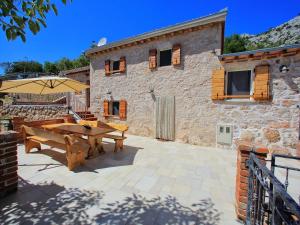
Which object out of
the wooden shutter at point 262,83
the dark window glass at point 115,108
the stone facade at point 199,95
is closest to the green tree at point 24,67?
the stone facade at point 199,95

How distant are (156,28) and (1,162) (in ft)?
25.3

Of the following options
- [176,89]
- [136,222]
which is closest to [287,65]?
[176,89]

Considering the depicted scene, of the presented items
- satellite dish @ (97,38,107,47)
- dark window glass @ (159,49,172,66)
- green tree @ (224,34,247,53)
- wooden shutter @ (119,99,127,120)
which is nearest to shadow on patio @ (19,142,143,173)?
wooden shutter @ (119,99,127,120)

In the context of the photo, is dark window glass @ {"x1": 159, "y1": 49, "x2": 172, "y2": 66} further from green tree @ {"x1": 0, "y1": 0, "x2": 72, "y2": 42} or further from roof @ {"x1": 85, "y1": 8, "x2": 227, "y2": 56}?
green tree @ {"x1": 0, "y1": 0, "x2": 72, "y2": 42}

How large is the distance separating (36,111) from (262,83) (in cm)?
1234

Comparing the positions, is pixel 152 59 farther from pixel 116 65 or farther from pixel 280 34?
pixel 280 34

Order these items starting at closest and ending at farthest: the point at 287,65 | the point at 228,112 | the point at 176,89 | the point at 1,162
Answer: the point at 1,162 → the point at 287,65 → the point at 228,112 → the point at 176,89

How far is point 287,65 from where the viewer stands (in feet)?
18.5

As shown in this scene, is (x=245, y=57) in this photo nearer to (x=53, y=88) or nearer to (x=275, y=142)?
(x=275, y=142)

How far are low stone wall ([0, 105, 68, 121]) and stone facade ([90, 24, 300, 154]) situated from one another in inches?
105

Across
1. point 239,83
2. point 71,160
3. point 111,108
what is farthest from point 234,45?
point 71,160

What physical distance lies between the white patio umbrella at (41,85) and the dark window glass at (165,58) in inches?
165

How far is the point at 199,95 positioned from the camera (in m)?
7.21

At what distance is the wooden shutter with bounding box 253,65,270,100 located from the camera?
588 centimetres
